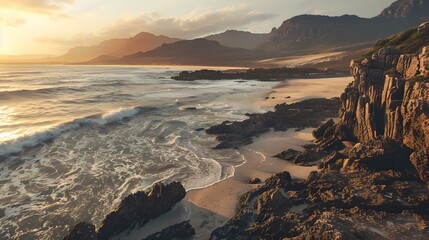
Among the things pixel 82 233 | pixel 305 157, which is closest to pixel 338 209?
pixel 305 157

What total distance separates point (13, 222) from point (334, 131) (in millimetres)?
16417

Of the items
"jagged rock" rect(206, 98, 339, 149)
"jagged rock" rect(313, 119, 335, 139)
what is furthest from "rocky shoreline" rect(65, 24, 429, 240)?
"jagged rock" rect(206, 98, 339, 149)

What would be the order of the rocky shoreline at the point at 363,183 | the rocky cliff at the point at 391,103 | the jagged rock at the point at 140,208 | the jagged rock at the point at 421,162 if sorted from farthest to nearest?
the rocky cliff at the point at 391,103, the jagged rock at the point at 421,162, the jagged rock at the point at 140,208, the rocky shoreline at the point at 363,183

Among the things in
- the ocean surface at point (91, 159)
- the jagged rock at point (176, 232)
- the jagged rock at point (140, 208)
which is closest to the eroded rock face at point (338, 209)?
the jagged rock at point (176, 232)

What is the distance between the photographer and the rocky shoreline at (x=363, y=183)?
32.7ft

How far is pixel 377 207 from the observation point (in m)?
10.6

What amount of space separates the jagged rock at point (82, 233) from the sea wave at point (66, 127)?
41.7ft

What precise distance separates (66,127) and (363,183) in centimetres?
2216

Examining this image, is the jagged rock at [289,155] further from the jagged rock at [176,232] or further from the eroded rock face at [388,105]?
the jagged rock at [176,232]

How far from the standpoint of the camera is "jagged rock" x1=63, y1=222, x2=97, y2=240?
378 inches

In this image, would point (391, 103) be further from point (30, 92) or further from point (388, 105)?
point (30, 92)

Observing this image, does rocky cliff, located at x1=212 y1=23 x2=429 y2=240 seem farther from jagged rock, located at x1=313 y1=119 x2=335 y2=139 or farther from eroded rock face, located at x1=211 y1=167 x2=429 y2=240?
jagged rock, located at x1=313 y1=119 x2=335 y2=139

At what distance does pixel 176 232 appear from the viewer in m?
10.8

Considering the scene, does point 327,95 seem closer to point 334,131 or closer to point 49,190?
point 334,131
